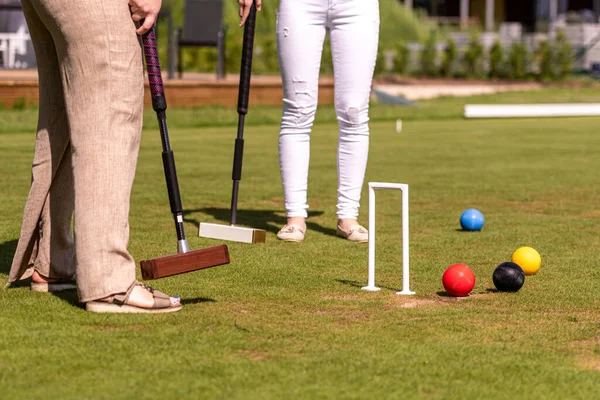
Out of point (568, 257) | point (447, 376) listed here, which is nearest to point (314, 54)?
point (568, 257)

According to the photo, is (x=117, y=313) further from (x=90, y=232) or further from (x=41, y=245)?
→ (x=41, y=245)

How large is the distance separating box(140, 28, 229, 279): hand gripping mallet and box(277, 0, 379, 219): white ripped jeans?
5.50 feet

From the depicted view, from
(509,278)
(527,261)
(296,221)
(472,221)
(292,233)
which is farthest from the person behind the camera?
(472,221)

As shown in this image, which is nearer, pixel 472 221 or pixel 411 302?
pixel 411 302

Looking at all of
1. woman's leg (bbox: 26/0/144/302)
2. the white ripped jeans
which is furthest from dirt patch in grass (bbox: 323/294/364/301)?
the white ripped jeans

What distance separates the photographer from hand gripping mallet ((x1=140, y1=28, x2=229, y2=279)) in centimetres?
374

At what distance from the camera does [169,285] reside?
4.28 m

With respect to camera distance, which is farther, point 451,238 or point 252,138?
point 252,138

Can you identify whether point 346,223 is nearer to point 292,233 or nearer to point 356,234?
point 356,234

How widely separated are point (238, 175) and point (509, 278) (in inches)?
90.6

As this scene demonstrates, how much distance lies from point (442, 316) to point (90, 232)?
47.9 inches

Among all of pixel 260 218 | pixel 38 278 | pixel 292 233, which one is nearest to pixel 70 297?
pixel 38 278

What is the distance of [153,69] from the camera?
157 inches

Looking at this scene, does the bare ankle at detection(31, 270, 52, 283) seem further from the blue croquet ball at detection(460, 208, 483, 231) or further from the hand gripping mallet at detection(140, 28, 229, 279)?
the blue croquet ball at detection(460, 208, 483, 231)
